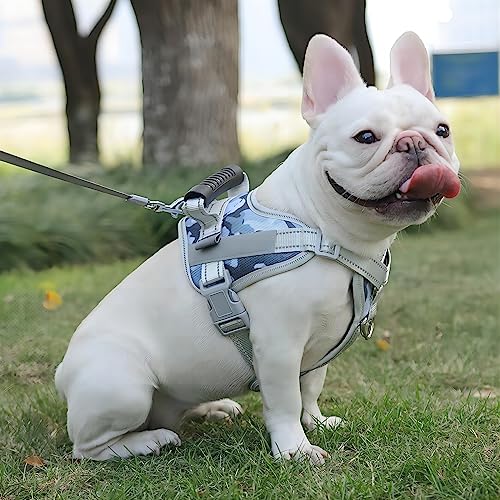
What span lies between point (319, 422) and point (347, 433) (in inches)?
4.6

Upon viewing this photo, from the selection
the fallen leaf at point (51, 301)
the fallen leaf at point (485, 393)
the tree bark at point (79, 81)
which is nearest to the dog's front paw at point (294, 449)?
the fallen leaf at point (485, 393)

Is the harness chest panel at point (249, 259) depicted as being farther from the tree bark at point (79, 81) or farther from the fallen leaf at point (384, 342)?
the tree bark at point (79, 81)

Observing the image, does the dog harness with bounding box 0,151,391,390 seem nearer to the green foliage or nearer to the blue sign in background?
the green foliage

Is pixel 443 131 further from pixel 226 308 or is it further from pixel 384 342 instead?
pixel 384 342

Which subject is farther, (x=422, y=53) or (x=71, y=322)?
(x=71, y=322)

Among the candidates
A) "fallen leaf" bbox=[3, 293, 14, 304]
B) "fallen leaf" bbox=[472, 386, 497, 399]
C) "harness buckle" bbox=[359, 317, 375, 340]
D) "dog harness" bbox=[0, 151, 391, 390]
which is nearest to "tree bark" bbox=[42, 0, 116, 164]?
"fallen leaf" bbox=[3, 293, 14, 304]

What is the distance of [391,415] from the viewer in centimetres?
263

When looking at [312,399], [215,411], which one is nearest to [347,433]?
[312,399]

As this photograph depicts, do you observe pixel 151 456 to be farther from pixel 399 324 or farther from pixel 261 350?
pixel 399 324

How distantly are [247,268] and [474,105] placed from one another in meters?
9.59

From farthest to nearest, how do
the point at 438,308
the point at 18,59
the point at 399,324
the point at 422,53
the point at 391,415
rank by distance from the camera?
1. the point at 18,59
2. the point at 438,308
3. the point at 399,324
4. the point at 391,415
5. the point at 422,53

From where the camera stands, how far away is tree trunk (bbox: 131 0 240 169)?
24.6ft

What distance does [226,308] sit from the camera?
232 cm

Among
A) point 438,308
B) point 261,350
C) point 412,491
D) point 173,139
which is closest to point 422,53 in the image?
point 261,350
